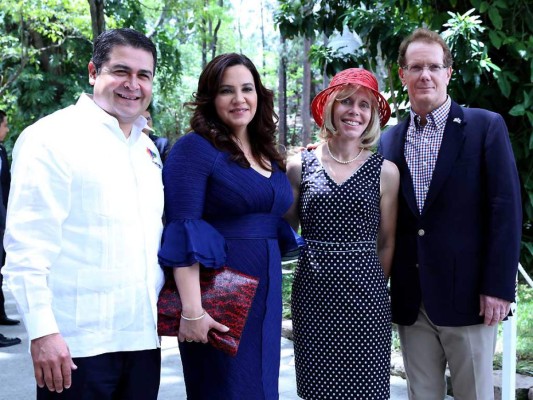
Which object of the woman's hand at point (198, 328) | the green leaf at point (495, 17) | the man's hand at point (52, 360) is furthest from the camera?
the green leaf at point (495, 17)

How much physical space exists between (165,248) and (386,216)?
3.94 feet

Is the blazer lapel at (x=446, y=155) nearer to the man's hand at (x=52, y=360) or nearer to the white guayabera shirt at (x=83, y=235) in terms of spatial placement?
the white guayabera shirt at (x=83, y=235)

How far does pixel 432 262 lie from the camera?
3.29 meters

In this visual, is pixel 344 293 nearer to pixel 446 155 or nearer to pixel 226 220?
pixel 226 220

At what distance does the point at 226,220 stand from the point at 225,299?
0.35 m

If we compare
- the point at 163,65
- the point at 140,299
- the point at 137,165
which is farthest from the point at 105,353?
the point at 163,65

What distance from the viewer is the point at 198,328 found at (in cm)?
283

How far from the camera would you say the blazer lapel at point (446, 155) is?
3236 mm

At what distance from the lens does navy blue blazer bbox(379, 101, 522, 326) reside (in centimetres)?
316

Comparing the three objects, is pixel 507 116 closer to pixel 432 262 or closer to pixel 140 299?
pixel 432 262

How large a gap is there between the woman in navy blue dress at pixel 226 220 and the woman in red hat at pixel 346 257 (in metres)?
0.27

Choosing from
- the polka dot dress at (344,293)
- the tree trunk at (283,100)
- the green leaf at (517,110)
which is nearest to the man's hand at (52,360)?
the polka dot dress at (344,293)

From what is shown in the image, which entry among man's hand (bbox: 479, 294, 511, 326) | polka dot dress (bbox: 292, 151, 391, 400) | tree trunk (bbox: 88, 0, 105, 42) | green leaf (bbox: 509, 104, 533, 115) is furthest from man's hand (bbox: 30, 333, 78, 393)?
tree trunk (bbox: 88, 0, 105, 42)

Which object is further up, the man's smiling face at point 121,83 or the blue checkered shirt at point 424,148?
the man's smiling face at point 121,83
